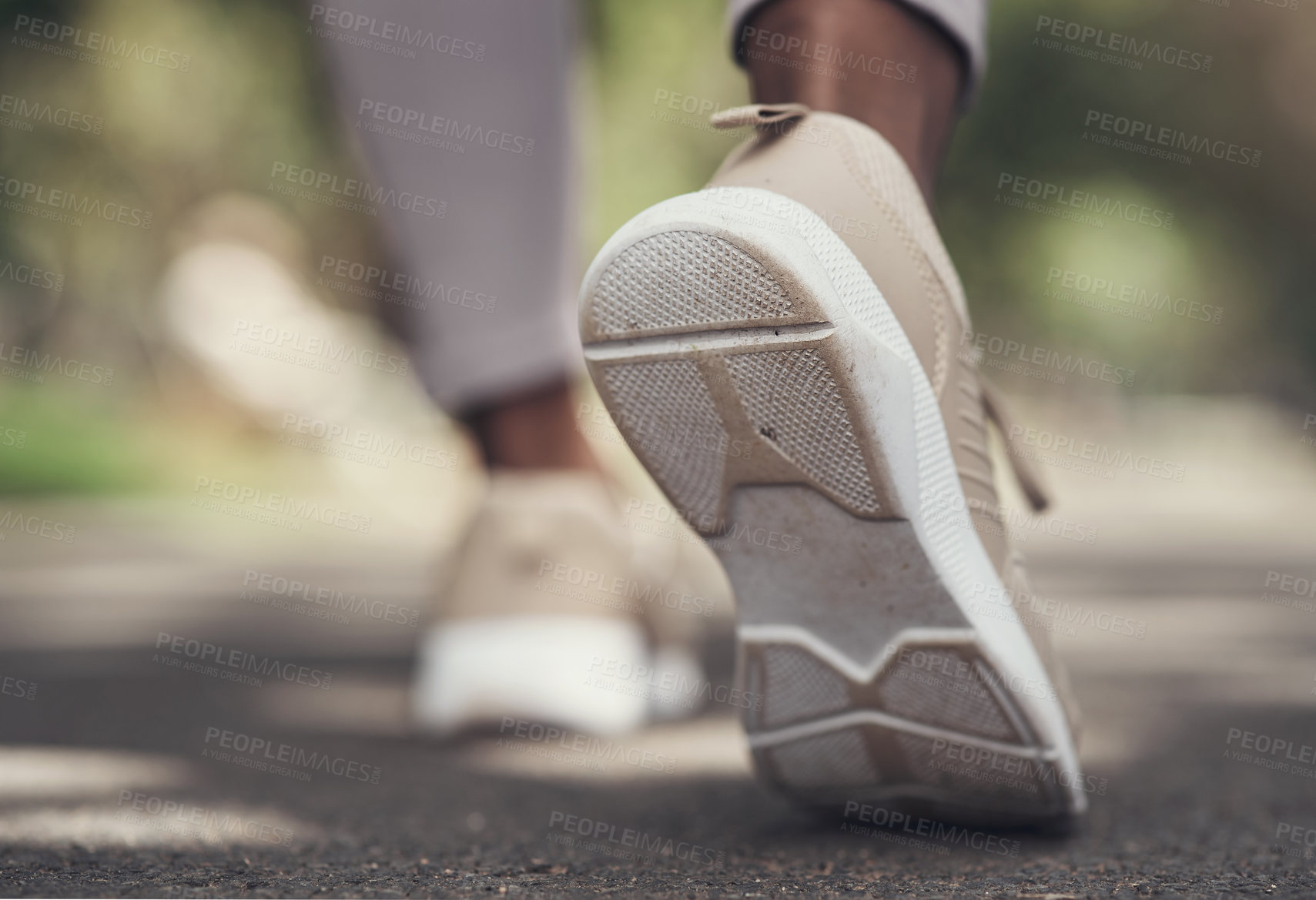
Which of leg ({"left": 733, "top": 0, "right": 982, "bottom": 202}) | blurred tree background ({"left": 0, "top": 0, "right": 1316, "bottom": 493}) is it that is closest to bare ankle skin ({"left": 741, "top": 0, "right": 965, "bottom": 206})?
leg ({"left": 733, "top": 0, "right": 982, "bottom": 202})

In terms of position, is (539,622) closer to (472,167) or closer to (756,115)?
(472,167)

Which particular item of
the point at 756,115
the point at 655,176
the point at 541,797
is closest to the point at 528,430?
the point at 541,797

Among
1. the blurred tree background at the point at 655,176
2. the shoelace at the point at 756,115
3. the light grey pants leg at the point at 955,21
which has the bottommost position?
the blurred tree background at the point at 655,176

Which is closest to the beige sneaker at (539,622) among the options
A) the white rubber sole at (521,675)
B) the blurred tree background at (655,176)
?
the white rubber sole at (521,675)

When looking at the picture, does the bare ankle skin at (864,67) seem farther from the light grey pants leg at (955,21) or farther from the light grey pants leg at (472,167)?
the light grey pants leg at (472,167)

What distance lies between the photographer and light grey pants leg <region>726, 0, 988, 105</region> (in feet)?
2.95

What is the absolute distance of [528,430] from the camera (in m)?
1.41

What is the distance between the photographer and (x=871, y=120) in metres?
0.89

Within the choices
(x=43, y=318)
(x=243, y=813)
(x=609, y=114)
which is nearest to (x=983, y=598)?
(x=243, y=813)

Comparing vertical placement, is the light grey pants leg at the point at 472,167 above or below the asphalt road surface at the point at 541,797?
above

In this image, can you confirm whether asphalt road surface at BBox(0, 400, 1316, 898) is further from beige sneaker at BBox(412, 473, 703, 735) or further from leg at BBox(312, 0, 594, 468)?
leg at BBox(312, 0, 594, 468)

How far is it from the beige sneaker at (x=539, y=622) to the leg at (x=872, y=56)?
2.00 feet

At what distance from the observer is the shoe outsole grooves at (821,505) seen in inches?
29.4

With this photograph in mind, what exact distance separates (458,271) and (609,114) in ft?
27.6
